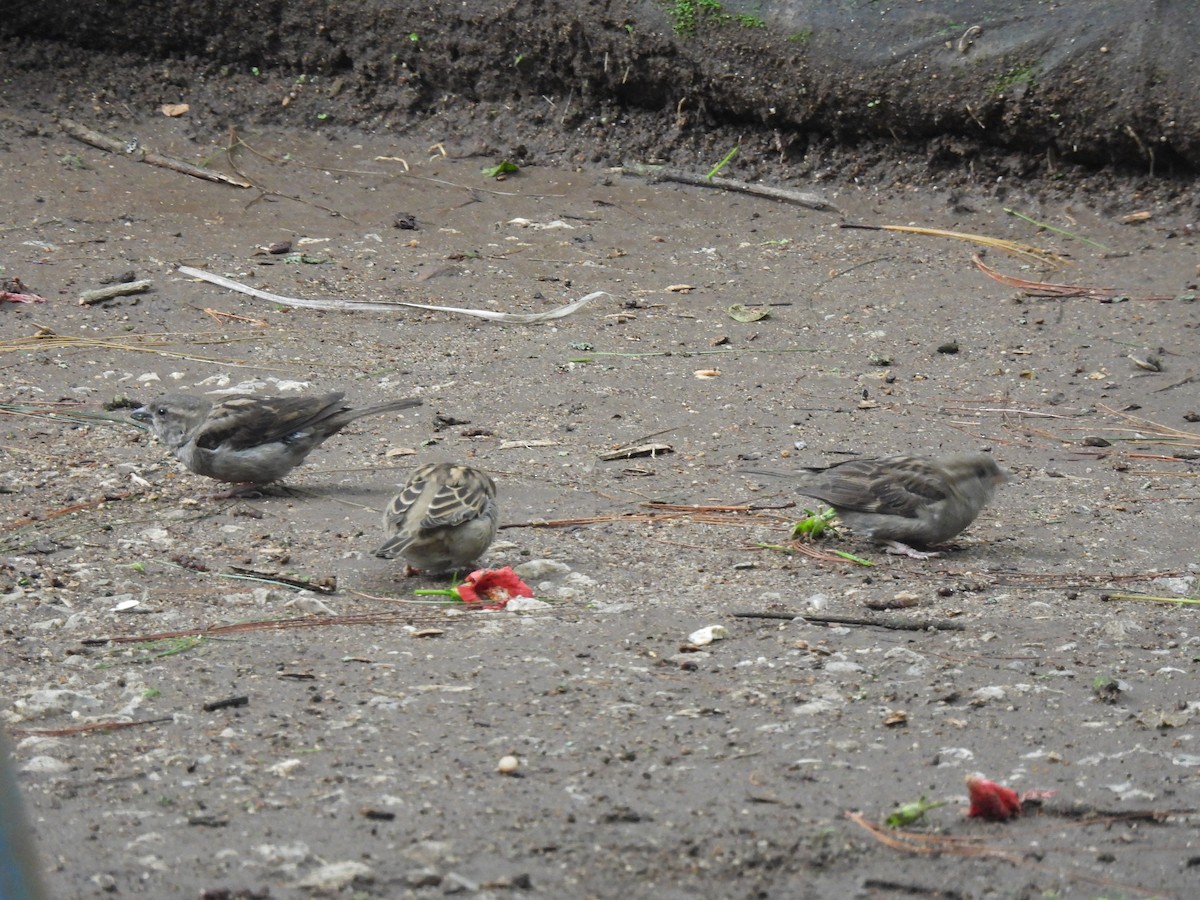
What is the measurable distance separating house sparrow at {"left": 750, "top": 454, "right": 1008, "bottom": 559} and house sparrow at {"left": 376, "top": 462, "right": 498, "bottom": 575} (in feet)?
5.71

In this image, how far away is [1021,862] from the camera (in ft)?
13.3

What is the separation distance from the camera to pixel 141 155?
14.0m

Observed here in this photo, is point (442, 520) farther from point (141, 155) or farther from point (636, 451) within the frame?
point (141, 155)

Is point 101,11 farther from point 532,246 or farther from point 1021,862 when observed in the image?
point 1021,862

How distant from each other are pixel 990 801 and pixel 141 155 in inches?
469

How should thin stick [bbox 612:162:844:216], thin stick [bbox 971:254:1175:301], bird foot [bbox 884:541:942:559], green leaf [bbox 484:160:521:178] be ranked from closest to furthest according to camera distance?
bird foot [bbox 884:541:942:559], thin stick [bbox 971:254:1175:301], thin stick [bbox 612:162:844:216], green leaf [bbox 484:160:521:178]

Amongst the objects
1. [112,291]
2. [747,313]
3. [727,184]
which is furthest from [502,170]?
[112,291]

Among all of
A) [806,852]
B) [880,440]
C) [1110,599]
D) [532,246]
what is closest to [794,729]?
[806,852]

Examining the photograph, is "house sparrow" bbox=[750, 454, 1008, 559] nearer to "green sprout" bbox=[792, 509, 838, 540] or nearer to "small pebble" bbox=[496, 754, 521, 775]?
"green sprout" bbox=[792, 509, 838, 540]

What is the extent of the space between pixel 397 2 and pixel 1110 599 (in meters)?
10.9

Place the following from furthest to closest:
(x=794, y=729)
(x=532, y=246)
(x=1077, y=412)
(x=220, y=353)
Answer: (x=532, y=246)
(x=220, y=353)
(x=1077, y=412)
(x=794, y=729)

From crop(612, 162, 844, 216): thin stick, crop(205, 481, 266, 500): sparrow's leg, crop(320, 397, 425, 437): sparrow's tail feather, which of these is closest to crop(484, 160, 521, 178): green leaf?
crop(612, 162, 844, 216): thin stick

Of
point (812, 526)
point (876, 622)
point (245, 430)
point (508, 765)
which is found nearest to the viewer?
point (508, 765)

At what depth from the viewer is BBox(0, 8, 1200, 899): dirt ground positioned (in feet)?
13.7
